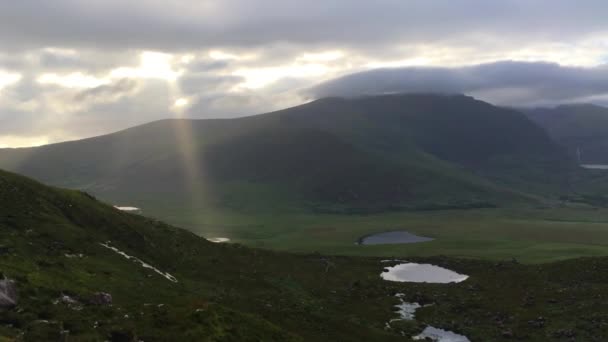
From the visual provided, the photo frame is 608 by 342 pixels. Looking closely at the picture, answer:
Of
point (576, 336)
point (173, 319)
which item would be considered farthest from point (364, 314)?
point (173, 319)

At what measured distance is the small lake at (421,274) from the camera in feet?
295

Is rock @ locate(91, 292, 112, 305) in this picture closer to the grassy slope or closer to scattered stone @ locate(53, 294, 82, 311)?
the grassy slope

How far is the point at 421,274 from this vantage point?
3826 inches

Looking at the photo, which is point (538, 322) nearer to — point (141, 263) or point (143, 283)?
point (143, 283)

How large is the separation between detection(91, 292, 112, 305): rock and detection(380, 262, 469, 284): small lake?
6477cm

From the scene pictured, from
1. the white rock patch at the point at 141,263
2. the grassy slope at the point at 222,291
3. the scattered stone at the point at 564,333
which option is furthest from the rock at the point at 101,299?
the scattered stone at the point at 564,333

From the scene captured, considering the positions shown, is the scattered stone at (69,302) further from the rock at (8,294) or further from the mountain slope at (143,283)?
the rock at (8,294)

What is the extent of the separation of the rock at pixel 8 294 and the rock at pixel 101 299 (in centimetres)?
532

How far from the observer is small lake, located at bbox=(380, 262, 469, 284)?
90.1m

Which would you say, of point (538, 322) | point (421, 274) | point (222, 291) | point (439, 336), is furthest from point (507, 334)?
point (421, 274)

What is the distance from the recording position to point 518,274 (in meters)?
88.1

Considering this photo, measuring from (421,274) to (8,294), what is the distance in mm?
82820

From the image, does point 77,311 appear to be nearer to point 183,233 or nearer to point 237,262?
point 237,262

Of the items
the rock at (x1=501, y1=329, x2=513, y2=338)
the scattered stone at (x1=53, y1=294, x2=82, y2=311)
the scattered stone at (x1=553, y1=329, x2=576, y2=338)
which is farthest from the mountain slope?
the scattered stone at (x1=553, y1=329, x2=576, y2=338)
